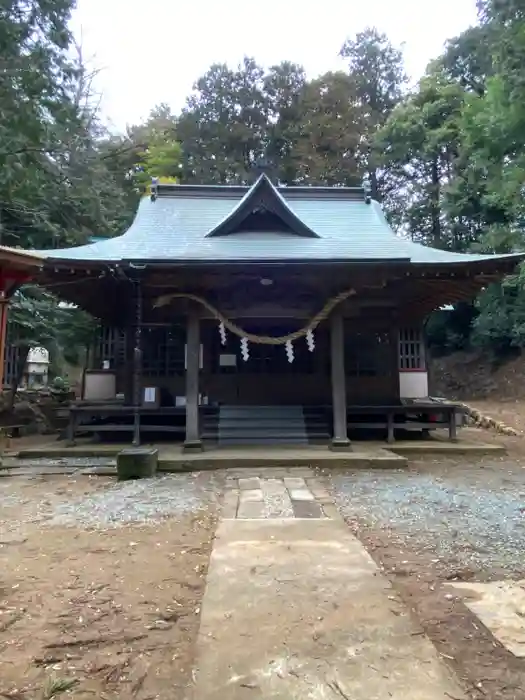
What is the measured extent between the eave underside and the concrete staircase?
7.06ft

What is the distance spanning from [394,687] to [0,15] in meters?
11.5

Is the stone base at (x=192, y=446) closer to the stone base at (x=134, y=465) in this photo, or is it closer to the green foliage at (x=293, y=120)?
the stone base at (x=134, y=465)

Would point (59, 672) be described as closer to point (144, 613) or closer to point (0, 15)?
point (144, 613)

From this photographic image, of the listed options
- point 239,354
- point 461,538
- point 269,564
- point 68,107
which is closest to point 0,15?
point 68,107

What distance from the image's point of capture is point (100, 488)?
600 cm

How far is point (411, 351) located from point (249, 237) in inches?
206

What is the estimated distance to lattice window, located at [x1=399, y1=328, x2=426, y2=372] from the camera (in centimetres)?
1217

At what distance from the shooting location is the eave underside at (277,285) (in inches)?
309

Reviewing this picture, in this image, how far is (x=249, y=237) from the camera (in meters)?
9.91

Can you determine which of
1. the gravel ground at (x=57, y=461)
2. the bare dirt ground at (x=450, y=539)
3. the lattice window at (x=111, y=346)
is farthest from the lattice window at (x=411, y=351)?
the gravel ground at (x=57, y=461)

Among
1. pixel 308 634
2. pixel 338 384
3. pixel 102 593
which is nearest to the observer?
pixel 308 634

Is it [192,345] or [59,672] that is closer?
[59,672]

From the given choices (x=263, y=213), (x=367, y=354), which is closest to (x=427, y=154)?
(x=263, y=213)

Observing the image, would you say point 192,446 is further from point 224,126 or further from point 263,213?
point 224,126
